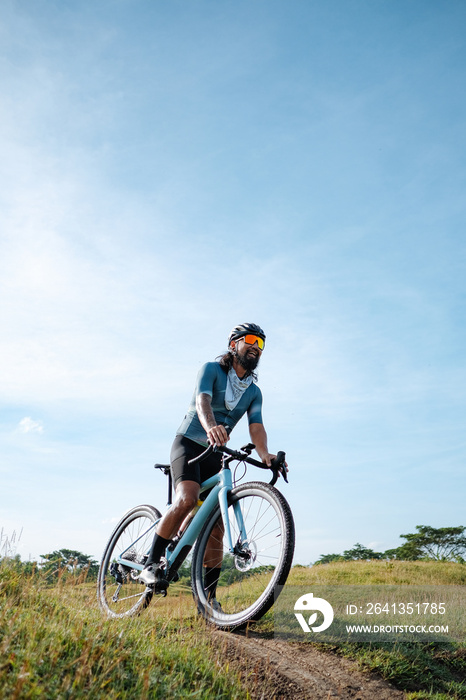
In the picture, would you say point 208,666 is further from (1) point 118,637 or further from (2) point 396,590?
(2) point 396,590

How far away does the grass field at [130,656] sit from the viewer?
3.04 meters

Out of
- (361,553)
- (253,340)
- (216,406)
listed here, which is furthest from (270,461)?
(361,553)

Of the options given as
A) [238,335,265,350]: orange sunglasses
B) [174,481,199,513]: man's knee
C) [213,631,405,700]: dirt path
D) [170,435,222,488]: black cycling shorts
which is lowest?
[213,631,405,700]: dirt path

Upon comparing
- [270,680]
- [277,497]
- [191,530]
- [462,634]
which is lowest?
[270,680]

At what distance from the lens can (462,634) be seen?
20.1 feet

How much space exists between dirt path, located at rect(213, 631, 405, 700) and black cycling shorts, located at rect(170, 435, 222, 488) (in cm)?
157

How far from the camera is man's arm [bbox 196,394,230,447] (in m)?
5.18

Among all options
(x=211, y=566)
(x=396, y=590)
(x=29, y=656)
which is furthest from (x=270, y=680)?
(x=396, y=590)

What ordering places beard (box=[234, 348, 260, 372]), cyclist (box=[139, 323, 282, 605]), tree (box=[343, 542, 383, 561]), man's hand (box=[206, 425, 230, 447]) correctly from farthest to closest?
tree (box=[343, 542, 383, 561]), beard (box=[234, 348, 260, 372]), cyclist (box=[139, 323, 282, 605]), man's hand (box=[206, 425, 230, 447])

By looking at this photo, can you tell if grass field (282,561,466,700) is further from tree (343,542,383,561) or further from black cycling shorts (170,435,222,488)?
tree (343,542,383,561)

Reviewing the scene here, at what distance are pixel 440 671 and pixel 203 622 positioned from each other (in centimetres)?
228

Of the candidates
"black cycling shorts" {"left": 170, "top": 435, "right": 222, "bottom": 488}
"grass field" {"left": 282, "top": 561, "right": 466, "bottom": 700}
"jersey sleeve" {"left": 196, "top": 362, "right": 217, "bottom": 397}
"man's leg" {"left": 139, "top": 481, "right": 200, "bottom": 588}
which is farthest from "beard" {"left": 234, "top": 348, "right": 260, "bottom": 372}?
"grass field" {"left": 282, "top": 561, "right": 466, "bottom": 700}

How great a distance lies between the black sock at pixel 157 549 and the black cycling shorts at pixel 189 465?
1.90ft

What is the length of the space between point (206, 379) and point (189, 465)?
0.95 meters
